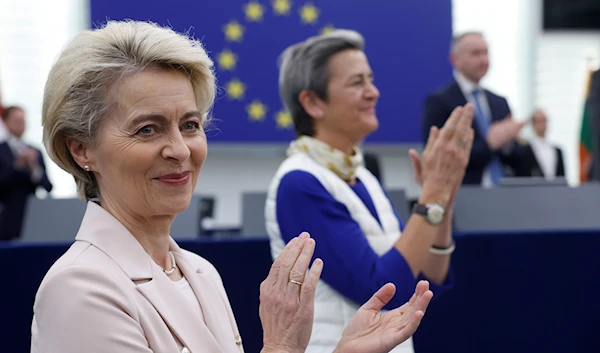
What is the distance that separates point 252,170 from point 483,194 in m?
4.03

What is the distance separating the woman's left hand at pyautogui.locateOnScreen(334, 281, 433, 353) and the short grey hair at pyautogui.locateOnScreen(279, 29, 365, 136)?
102 cm

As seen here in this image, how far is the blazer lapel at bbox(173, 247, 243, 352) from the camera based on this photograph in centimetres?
145

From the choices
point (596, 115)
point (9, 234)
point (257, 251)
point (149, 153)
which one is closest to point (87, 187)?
point (149, 153)

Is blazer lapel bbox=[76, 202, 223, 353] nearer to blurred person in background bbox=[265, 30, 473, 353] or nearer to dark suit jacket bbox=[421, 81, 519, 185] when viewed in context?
blurred person in background bbox=[265, 30, 473, 353]

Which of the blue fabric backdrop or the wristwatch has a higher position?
the wristwatch

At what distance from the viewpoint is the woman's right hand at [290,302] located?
1.31 metres

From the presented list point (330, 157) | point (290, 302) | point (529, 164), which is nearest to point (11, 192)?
point (529, 164)

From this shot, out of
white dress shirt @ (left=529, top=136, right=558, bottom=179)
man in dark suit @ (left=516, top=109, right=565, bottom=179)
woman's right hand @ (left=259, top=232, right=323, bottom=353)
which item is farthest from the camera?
white dress shirt @ (left=529, top=136, right=558, bottom=179)

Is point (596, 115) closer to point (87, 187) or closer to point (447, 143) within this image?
point (447, 143)

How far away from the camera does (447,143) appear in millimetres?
2088

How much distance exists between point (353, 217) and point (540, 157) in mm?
4438

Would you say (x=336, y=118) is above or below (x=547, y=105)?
above

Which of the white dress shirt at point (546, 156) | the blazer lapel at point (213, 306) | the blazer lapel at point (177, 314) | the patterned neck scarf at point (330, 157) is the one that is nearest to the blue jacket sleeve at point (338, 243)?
the patterned neck scarf at point (330, 157)

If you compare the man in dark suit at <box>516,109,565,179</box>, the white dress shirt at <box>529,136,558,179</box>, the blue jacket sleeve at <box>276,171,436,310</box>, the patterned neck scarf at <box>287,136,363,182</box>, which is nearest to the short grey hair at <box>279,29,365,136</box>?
the patterned neck scarf at <box>287,136,363,182</box>
